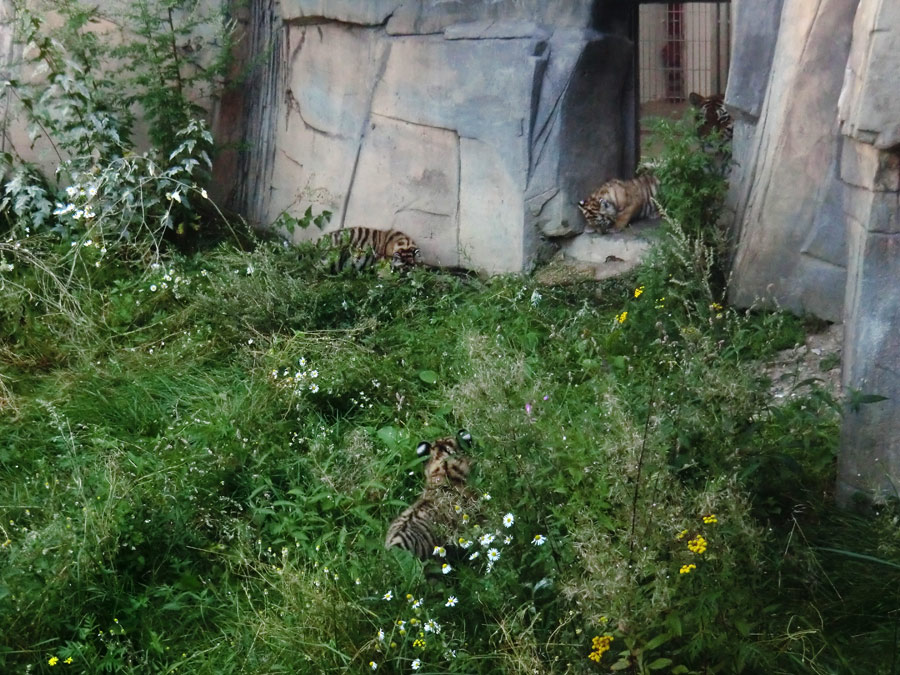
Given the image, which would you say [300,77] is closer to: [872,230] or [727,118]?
[727,118]

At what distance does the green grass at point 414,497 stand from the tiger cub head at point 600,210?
3.82 feet

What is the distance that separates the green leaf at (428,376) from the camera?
5.41 m

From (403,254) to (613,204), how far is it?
1.48m

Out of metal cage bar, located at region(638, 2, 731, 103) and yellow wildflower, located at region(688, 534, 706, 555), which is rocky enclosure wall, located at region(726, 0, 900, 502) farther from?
metal cage bar, located at region(638, 2, 731, 103)

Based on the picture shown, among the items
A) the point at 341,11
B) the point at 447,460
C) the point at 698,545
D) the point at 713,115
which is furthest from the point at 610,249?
the point at 698,545

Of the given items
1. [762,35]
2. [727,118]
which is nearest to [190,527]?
[762,35]

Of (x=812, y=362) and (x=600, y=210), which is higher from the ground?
(x=600, y=210)

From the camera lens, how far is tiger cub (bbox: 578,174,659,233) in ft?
23.3

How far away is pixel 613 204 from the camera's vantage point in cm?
713

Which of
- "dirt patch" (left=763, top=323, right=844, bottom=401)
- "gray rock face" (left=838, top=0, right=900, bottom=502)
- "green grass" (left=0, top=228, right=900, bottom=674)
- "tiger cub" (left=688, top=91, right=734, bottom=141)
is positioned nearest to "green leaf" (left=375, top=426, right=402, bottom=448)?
"green grass" (left=0, top=228, right=900, bottom=674)

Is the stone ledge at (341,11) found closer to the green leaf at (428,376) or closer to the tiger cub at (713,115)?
the tiger cub at (713,115)

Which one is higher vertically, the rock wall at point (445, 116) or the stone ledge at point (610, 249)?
the rock wall at point (445, 116)

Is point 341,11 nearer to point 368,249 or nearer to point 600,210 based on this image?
point 368,249

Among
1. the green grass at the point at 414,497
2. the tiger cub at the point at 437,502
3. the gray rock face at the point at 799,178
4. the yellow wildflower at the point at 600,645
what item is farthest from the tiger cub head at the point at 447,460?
the gray rock face at the point at 799,178
